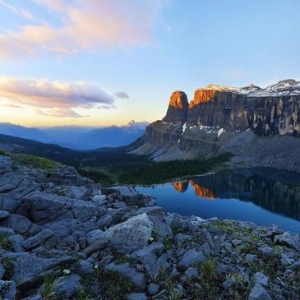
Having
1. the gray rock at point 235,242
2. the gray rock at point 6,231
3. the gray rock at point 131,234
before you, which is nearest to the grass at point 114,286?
the gray rock at point 131,234

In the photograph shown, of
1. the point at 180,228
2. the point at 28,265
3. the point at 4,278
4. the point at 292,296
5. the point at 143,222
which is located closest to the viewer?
the point at 4,278

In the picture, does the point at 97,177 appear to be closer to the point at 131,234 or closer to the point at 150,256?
the point at 131,234

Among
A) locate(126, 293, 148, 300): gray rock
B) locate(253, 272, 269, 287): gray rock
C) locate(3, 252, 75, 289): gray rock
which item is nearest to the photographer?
locate(3, 252, 75, 289): gray rock

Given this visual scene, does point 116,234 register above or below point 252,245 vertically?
above

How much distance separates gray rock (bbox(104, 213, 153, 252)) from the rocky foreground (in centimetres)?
5

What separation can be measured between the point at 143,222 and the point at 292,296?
793 cm

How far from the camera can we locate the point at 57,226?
1703 centimetres

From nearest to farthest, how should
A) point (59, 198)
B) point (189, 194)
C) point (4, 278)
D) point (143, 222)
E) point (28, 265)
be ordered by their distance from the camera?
1. point (4, 278)
2. point (28, 265)
3. point (143, 222)
4. point (59, 198)
5. point (189, 194)

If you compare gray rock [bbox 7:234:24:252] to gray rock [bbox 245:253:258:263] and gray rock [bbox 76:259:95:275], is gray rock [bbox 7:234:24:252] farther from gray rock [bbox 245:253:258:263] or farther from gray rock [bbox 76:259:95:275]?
gray rock [bbox 245:253:258:263]

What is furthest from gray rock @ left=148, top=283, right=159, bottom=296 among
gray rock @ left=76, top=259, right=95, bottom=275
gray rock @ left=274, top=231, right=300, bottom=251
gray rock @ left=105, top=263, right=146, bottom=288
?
gray rock @ left=274, top=231, right=300, bottom=251

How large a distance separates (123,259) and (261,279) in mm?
6738

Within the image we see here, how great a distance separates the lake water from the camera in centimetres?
7994

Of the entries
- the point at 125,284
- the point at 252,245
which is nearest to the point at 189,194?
the point at 252,245

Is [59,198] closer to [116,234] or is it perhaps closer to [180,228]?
[116,234]
